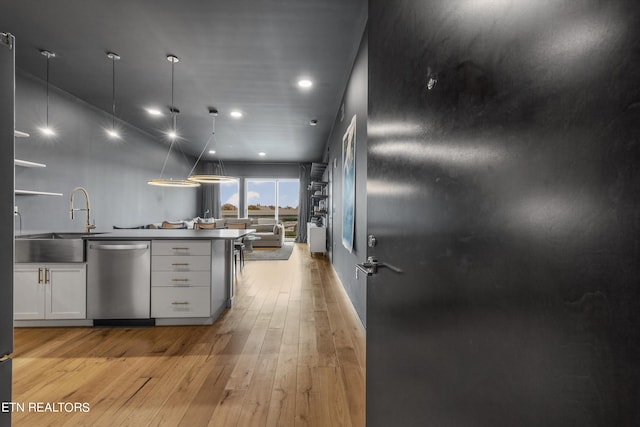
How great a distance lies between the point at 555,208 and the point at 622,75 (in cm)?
16

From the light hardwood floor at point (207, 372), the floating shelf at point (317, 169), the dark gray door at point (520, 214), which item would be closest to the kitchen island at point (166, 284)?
the light hardwood floor at point (207, 372)

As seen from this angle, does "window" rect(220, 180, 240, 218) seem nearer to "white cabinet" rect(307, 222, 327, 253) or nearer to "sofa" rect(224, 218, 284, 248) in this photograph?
"sofa" rect(224, 218, 284, 248)

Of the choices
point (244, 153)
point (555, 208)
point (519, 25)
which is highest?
point (244, 153)

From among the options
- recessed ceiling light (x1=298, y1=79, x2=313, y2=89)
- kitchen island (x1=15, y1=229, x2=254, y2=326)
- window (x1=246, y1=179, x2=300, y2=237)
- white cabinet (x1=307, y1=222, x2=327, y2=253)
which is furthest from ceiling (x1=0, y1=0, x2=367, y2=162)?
window (x1=246, y1=179, x2=300, y2=237)

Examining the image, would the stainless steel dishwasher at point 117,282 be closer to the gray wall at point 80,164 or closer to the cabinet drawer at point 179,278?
the cabinet drawer at point 179,278

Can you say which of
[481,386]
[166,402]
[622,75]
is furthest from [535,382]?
[166,402]

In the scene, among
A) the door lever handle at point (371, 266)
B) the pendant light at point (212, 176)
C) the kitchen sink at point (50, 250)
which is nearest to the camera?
the door lever handle at point (371, 266)

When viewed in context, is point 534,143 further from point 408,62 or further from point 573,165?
point 408,62

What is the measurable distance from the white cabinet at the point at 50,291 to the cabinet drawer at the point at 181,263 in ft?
2.12

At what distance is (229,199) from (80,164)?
19.4 ft

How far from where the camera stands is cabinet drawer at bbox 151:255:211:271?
2824 mm

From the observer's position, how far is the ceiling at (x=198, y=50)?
99.8 inches

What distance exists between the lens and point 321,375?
1.96 m

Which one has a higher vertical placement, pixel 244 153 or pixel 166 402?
pixel 244 153
